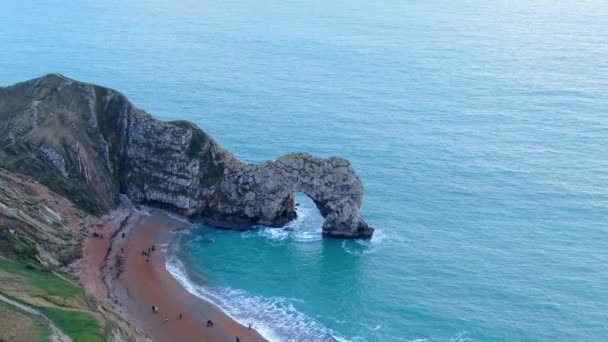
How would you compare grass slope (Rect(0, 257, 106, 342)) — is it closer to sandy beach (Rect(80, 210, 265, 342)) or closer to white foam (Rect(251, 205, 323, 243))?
sandy beach (Rect(80, 210, 265, 342))

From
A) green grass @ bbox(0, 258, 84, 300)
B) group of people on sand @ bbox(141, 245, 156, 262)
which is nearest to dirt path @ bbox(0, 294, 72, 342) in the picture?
green grass @ bbox(0, 258, 84, 300)

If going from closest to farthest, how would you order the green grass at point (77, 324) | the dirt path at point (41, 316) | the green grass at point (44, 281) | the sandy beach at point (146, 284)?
the dirt path at point (41, 316), the green grass at point (77, 324), the green grass at point (44, 281), the sandy beach at point (146, 284)

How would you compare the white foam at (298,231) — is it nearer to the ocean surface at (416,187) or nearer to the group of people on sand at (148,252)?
the ocean surface at (416,187)

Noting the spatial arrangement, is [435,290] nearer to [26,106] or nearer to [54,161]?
[54,161]

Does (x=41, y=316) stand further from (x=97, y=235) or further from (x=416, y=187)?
(x=416, y=187)

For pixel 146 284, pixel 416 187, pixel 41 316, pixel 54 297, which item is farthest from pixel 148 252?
pixel 416 187

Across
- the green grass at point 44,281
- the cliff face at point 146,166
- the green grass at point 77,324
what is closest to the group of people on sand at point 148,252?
the cliff face at point 146,166

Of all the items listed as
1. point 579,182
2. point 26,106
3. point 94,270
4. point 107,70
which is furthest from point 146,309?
point 107,70
